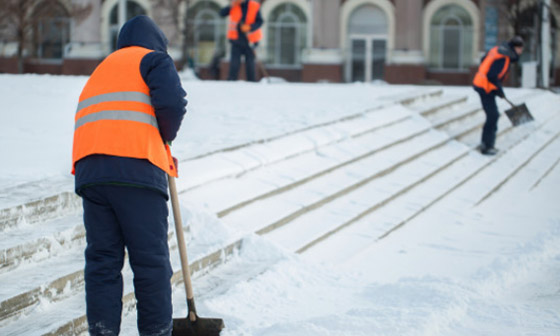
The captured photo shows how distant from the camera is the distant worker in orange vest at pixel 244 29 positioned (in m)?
14.9

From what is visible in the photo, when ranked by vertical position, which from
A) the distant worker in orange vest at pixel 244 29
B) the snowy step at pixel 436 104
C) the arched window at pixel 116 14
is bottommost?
the snowy step at pixel 436 104

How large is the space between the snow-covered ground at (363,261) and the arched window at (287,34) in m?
23.8

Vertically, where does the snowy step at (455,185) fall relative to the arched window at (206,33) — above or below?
below

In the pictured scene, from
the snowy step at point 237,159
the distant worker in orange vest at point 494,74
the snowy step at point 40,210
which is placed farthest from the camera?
the distant worker in orange vest at point 494,74

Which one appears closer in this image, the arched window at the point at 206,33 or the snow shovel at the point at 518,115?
the snow shovel at the point at 518,115

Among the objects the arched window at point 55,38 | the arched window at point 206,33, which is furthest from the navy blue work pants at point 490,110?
the arched window at point 55,38

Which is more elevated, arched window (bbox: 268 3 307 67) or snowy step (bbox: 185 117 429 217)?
arched window (bbox: 268 3 307 67)

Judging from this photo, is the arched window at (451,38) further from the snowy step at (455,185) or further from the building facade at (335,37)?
the snowy step at (455,185)

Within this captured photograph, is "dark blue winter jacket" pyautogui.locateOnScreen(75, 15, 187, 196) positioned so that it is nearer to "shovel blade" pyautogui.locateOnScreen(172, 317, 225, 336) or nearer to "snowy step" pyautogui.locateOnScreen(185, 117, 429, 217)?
"shovel blade" pyautogui.locateOnScreen(172, 317, 225, 336)

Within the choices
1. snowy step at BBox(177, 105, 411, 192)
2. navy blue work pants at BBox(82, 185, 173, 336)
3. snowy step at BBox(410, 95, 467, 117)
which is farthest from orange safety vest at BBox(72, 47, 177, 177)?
snowy step at BBox(410, 95, 467, 117)

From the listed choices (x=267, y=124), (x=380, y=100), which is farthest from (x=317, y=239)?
(x=380, y=100)

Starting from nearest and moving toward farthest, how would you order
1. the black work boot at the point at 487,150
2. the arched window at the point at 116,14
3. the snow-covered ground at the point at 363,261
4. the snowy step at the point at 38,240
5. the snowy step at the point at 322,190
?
the snowy step at the point at 38,240
the snow-covered ground at the point at 363,261
the snowy step at the point at 322,190
the black work boot at the point at 487,150
the arched window at the point at 116,14

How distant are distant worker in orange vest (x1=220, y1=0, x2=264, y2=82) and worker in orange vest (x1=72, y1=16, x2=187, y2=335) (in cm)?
1090

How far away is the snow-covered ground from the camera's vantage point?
15.5 feet
